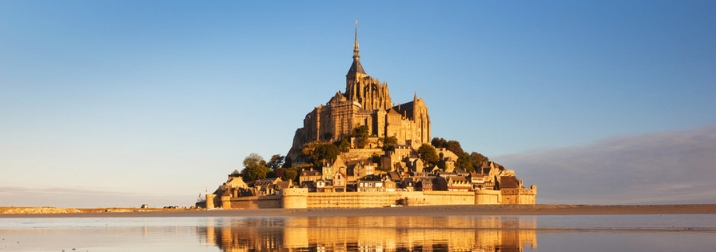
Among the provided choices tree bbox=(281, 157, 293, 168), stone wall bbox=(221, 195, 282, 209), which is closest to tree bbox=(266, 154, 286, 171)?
tree bbox=(281, 157, 293, 168)

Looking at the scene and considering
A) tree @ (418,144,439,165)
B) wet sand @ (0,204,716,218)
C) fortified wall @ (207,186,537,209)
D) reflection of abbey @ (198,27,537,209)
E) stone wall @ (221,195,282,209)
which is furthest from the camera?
tree @ (418,144,439,165)

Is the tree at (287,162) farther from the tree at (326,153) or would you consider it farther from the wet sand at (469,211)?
the wet sand at (469,211)

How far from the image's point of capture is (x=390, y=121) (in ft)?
366

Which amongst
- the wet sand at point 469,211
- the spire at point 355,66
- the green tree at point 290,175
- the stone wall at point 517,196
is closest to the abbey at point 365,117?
the spire at point 355,66

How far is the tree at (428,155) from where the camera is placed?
10338cm

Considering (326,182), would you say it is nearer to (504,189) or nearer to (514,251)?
(504,189)

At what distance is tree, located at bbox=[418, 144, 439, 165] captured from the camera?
103 meters

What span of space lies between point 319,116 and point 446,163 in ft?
79.8

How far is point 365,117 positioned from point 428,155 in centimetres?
1361

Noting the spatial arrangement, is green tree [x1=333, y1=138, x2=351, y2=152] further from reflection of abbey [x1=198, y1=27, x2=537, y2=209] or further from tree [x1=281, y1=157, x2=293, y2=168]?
tree [x1=281, y1=157, x2=293, y2=168]

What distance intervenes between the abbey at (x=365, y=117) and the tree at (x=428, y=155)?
487cm

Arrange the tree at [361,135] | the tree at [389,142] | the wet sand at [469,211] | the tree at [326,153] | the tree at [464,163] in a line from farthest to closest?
the tree at [361,135], the tree at [464,163], the tree at [389,142], the tree at [326,153], the wet sand at [469,211]

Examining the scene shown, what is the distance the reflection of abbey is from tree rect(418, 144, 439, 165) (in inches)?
11.1

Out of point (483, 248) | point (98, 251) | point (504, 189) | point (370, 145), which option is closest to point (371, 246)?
point (483, 248)
